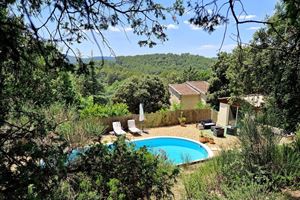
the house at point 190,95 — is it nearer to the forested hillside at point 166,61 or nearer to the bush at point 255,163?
the bush at point 255,163

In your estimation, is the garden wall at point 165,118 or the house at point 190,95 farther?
the house at point 190,95

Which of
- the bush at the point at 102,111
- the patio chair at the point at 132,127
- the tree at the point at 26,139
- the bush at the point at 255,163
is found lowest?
the patio chair at the point at 132,127

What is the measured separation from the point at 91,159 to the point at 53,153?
39cm

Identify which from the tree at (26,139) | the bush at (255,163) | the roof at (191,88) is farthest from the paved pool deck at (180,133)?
the roof at (191,88)

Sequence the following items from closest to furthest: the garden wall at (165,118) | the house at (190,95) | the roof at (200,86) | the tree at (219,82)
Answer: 1. the garden wall at (165,118)
2. the tree at (219,82)
3. the house at (190,95)
4. the roof at (200,86)

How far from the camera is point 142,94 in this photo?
2912 centimetres

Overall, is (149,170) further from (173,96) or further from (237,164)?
(173,96)

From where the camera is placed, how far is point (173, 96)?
144 feet

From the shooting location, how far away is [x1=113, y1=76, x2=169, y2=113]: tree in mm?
29406

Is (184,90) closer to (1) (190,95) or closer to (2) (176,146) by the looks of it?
(1) (190,95)

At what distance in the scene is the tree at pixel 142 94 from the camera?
96.5 feet

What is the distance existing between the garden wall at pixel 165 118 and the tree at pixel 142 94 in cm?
745

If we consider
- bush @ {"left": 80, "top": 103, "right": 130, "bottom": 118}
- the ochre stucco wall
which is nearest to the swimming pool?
bush @ {"left": 80, "top": 103, "right": 130, "bottom": 118}

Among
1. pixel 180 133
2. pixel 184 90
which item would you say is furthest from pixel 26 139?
pixel 184 90
